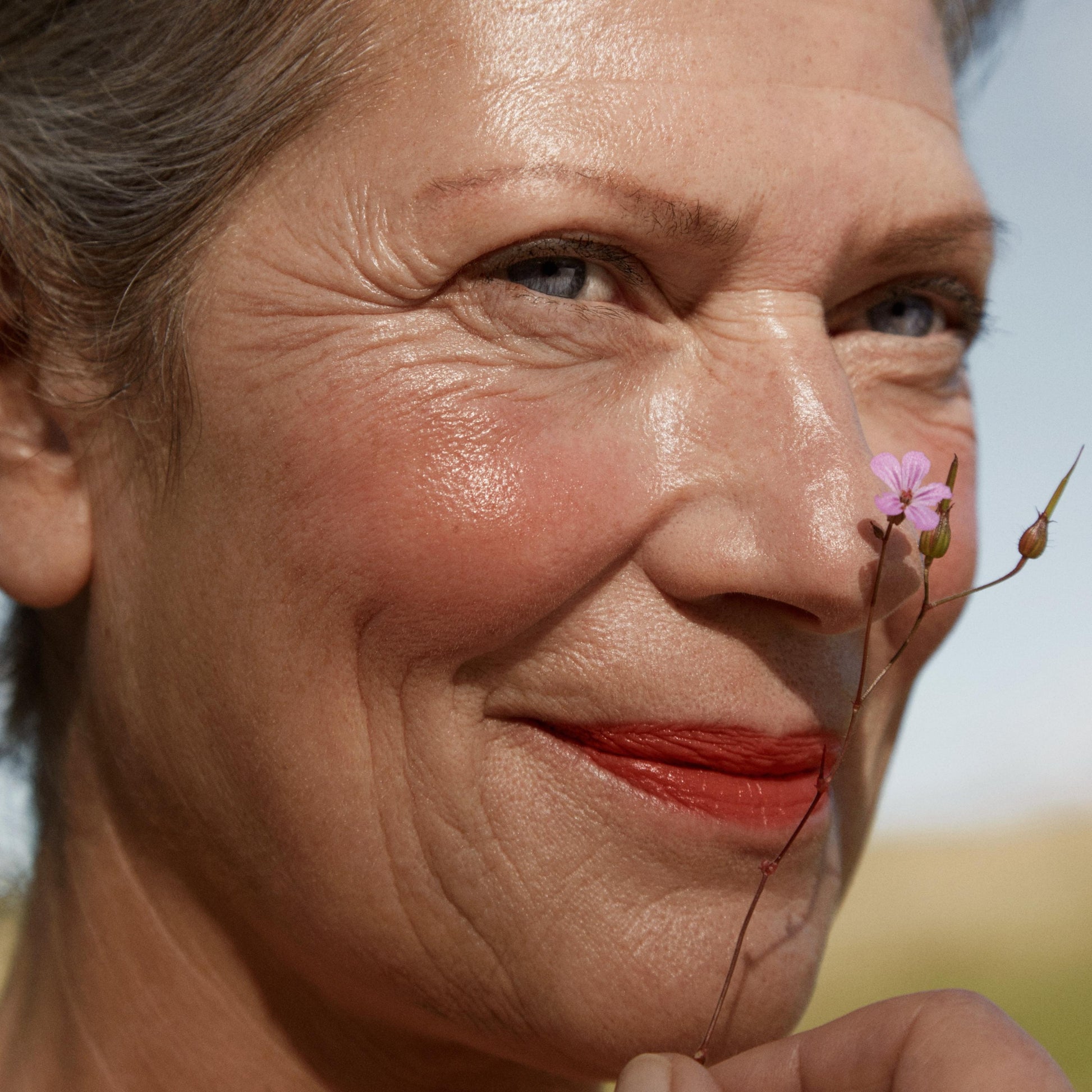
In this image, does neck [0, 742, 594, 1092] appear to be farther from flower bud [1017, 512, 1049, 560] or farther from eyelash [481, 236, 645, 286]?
flower bud [1017, 512, 1049, 560]

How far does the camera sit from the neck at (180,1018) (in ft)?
7.13

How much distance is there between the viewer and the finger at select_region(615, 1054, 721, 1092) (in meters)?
1.37

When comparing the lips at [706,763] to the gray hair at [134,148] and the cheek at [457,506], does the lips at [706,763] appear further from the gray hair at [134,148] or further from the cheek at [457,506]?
the gray hair at [134,148]

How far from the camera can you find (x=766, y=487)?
1.77 meters

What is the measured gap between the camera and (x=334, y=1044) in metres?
2.17

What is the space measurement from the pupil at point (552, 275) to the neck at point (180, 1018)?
3.94 feet

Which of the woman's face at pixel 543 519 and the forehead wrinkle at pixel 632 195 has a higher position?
the forehead wrinkle at pixel 632 195

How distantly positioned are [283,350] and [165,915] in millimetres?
1055

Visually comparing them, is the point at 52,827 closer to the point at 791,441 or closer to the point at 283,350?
the point at 283,350

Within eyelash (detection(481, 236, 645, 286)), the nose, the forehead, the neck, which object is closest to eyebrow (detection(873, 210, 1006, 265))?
the forehead

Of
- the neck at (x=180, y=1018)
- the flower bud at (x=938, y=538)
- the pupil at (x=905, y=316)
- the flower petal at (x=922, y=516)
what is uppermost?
the pupil at (x=905, y=316)

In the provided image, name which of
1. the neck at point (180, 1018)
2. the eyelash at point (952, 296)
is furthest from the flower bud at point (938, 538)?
the neck at point (180, 1018)

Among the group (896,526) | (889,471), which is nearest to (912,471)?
(889,471)

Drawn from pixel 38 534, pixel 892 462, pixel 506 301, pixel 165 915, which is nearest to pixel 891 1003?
pixel 892 462
